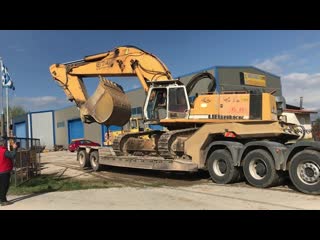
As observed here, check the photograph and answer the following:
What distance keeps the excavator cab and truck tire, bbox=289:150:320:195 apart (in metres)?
4.80

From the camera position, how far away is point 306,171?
10656 millimetres

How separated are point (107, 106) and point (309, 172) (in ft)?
26.4

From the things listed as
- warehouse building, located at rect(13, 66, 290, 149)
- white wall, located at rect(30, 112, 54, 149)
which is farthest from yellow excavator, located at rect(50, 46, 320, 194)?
white wall, located at rect(30, 112, 54, 149)

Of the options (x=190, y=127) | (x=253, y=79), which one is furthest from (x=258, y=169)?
(x=253, y=79)

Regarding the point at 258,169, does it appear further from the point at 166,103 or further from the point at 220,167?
the point at 166,103

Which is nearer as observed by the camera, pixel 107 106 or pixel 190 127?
pixel 190 127

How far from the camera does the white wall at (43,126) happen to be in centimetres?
6781

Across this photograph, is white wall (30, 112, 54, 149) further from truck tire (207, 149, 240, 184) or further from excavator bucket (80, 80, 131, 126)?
truck tire (207, 149, 240, 184)

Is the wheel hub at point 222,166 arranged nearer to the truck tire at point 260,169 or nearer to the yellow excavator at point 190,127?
the yellow excavator at point 190,127

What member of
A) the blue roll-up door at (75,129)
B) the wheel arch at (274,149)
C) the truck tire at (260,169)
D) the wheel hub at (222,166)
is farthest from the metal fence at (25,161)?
the blue roll-up door at (75,129)

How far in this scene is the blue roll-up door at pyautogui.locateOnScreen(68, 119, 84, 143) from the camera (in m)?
61.0

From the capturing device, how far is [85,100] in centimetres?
1712

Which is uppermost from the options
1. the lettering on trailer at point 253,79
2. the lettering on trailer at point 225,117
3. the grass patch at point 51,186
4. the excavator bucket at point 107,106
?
the lettering on trailer at point 253,79
